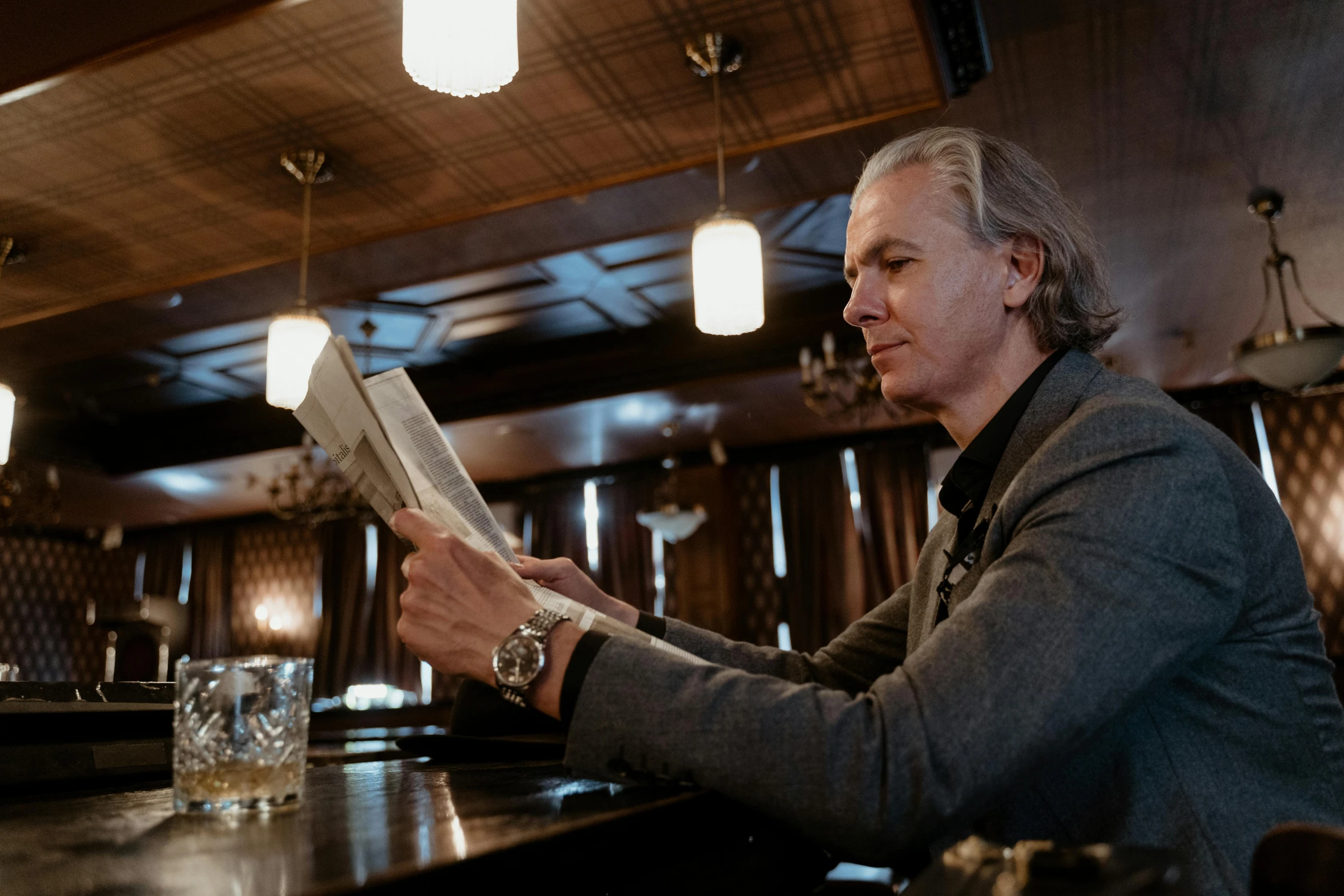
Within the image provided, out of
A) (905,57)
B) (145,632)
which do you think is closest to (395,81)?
(905,57)

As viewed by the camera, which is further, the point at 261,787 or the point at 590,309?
the point at 590,309

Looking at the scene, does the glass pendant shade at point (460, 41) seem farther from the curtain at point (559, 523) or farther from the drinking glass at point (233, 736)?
the curtain at point (559, 523)

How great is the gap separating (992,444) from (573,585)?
2.28 ft

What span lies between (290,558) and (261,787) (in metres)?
9.81

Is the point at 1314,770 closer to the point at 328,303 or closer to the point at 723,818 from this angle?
the point at 723,818

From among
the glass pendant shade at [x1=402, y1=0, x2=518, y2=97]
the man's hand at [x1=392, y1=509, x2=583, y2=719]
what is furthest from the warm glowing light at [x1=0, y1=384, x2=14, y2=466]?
the man's hand at [x1=392, y1=509, x2=583, y2=719]

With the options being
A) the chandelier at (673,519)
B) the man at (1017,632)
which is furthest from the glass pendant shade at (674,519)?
the man at (1017,632)

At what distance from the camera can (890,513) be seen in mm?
7852

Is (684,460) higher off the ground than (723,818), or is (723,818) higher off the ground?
(684,460)

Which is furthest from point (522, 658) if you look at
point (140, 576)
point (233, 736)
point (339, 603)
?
point (140, 576)

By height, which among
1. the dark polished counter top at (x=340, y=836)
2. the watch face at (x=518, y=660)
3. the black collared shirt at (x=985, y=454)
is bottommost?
the dark polished counter top at (x=340, y=836)

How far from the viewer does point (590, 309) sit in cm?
584

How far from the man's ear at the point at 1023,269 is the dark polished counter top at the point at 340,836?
2.79ft

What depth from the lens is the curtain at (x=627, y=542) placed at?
856cm
